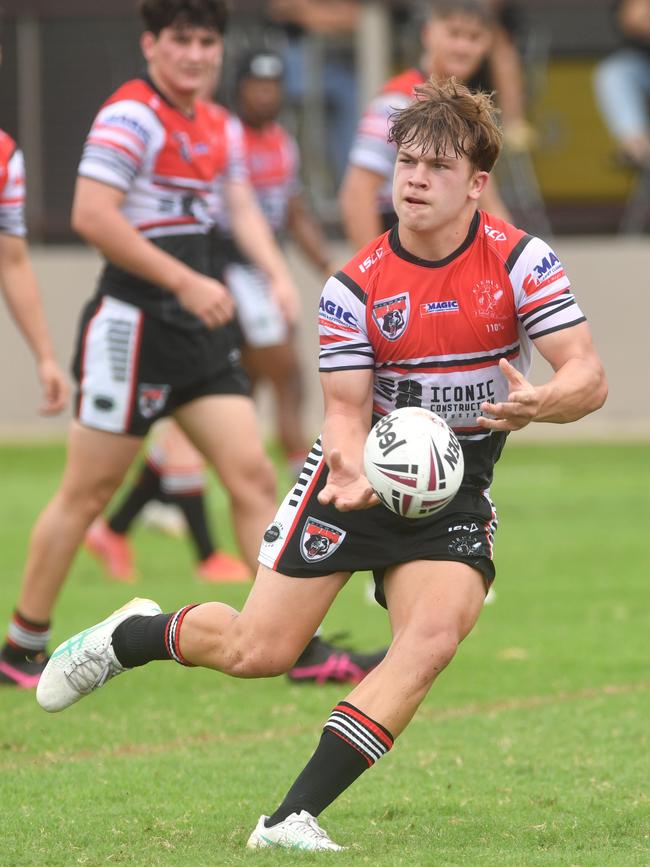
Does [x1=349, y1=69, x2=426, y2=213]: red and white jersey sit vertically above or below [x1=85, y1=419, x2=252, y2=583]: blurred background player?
→ above

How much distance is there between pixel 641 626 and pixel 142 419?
2662 millimetres

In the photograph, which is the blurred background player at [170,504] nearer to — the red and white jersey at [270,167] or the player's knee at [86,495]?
the player's knee at [86,495]

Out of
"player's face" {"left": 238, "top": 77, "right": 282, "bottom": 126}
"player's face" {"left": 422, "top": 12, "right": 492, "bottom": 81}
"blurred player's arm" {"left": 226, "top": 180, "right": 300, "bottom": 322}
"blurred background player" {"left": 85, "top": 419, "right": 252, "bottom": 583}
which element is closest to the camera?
"blurred player's arm" {"left": 226, "top": 180, "right": 300, "bottom": 322}

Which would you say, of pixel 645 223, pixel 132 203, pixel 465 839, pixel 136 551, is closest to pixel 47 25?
pixel 645 223

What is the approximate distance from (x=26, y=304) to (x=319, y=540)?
2424 mm

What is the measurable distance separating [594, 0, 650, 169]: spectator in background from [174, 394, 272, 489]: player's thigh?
36.1 ft

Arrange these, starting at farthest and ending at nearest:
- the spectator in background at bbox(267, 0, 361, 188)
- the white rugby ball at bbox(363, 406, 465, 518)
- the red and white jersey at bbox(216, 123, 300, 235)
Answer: the spectator in background at bbox(267, 0, 361, 188) < the red and white jersey at bbox(216, 123, 300, 235) < the white rugby ball at bbox(363, 406, 465, 518)

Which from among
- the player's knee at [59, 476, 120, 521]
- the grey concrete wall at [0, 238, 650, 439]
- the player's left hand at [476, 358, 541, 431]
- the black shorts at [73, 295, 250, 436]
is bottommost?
the grey concrete wall at [0, 238, 650, 439]

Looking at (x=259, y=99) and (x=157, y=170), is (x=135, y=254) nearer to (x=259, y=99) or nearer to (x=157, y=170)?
(x=157, y=170)

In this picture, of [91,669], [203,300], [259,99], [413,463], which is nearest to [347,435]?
[413,463]

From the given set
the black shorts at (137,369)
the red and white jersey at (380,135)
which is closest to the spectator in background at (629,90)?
the red and white jersey at (380,135)

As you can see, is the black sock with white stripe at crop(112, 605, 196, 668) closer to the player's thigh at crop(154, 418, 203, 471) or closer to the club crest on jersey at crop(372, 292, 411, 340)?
the club crest on jersey at crop(372, 292, 411, 340)

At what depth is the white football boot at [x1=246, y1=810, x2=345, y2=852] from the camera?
4348 millimetres

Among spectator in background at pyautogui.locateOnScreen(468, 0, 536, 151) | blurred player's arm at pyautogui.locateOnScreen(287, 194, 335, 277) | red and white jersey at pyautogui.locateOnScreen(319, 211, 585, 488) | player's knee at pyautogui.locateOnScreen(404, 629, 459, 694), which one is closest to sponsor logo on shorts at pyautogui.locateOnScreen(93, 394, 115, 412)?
red and white jersey at pyautogui.locateOnScreen(319, 211, 585, 488)
